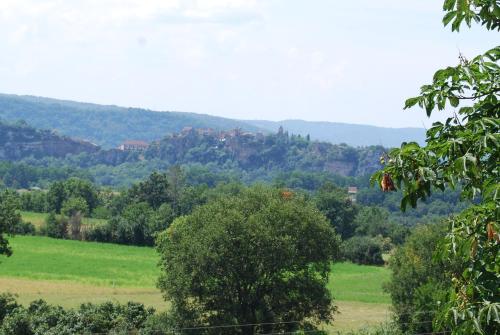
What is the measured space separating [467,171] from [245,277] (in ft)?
105

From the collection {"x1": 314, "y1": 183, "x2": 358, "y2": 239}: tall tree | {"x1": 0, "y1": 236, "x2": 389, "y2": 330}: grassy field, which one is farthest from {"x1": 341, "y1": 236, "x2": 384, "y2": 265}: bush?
{"x1": 314, "y1": 183, "x2": 358, "y2": 239}: tall tree

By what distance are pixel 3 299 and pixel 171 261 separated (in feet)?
28.9

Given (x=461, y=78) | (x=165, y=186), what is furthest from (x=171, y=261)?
(x=165, y=186)

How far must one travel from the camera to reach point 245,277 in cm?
3712

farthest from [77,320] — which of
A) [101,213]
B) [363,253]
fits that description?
[101,213]

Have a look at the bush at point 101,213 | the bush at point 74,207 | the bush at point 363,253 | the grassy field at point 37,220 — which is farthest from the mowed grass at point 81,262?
the bush at point 101,213

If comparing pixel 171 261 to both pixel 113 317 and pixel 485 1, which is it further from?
pixel 485 1

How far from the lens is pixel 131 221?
316 feet

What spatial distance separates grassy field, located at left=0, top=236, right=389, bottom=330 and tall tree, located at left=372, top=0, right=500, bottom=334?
38048mm

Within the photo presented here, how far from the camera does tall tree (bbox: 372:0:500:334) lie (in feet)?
17.9

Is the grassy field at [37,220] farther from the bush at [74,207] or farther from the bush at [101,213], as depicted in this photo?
the bush at [101,213]

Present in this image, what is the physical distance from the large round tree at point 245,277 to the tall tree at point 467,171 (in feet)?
99.5

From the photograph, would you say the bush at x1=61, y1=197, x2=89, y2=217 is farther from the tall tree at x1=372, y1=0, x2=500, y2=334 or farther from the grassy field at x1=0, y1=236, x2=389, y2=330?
the tall tree at x1=372, y1=0, x2=500, y2=334

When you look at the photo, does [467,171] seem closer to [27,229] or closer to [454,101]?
[454,101]
